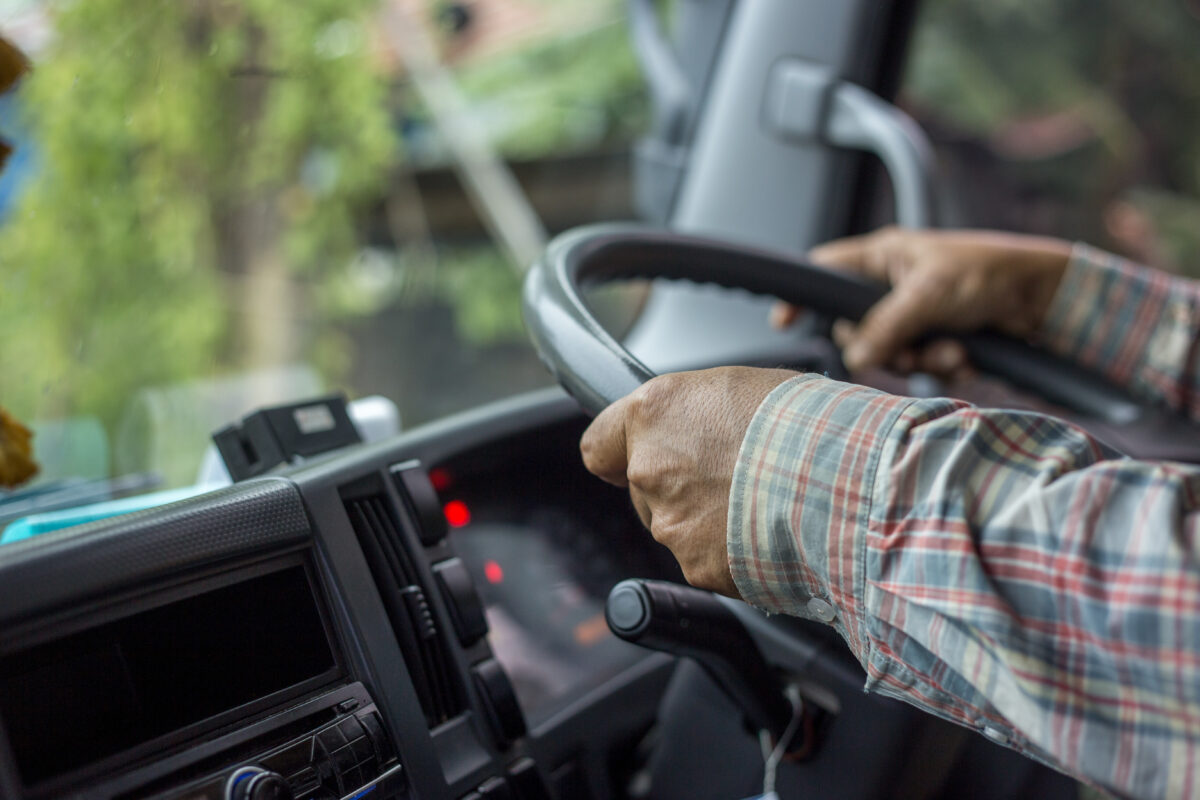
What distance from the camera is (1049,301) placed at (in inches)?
50.6

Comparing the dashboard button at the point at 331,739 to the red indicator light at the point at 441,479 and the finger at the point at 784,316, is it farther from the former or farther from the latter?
the finger at the point at 784,316

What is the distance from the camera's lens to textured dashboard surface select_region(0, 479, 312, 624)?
21.9 inches

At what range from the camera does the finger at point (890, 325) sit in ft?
3.80

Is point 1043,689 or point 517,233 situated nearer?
point 1043,689

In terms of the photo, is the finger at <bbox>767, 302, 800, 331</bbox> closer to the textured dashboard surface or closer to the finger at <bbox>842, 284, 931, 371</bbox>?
the finger at <bbox>842, 284, 931, 371</bbox>

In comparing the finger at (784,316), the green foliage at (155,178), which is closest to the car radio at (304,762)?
the green foliage at (155,178)

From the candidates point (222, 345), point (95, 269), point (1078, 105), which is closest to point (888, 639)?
point (95, 269)

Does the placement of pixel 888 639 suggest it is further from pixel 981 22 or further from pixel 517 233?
pixel 981 22

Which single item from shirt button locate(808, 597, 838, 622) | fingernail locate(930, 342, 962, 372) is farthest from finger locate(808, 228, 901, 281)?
shirt button locate(808, 597, 838, 622)

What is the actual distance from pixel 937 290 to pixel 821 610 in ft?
2.33

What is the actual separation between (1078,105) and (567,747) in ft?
14.2

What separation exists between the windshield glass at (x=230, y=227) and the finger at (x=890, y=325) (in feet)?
1.45

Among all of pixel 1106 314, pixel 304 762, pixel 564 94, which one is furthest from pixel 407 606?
pixel 564 94

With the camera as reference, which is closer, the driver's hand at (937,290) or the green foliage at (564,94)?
the driver's hand at (937,290)
